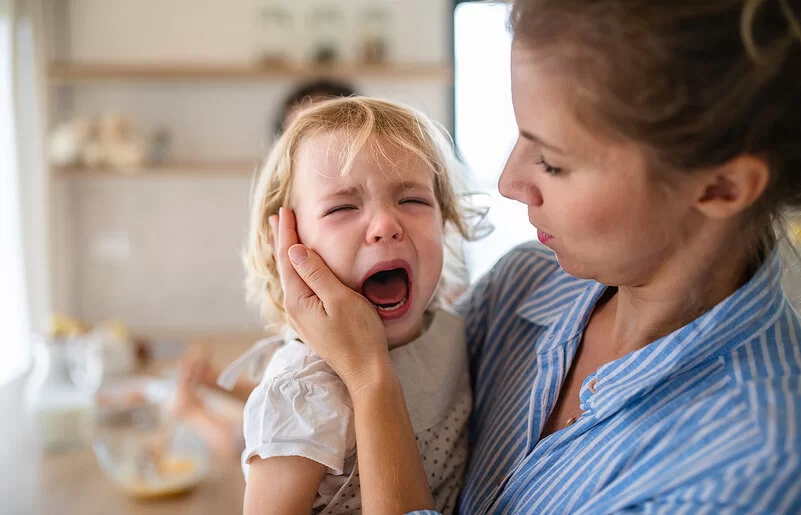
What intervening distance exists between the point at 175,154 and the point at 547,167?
3.74 meters

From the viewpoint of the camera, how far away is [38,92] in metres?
3.69

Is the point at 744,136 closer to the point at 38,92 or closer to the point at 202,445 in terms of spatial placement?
the point at 202,445

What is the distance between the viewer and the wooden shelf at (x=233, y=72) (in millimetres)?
3818

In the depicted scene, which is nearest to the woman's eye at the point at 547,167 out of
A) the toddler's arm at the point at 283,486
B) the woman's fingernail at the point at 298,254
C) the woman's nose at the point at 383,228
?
the woman's nose at the point at 383,228

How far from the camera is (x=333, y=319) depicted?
3.03 ft

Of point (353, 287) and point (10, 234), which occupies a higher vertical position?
point (353, 287)

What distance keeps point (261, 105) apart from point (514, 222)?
169 centimetres

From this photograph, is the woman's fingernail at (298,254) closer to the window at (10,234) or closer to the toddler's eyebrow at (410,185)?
the toddler's eyebrow at (410,185)

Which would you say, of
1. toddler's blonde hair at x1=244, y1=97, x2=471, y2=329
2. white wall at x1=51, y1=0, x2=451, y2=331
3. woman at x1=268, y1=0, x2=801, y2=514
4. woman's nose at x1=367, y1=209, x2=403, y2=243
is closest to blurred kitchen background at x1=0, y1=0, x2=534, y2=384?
white wall at x1=51, y1=0, x2=451, y2=331

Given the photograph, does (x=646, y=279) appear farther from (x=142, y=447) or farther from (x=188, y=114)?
(x=188, y=114)

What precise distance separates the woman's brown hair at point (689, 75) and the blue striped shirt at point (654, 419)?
0.59 feet

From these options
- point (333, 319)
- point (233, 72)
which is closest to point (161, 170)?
point (233, 72)

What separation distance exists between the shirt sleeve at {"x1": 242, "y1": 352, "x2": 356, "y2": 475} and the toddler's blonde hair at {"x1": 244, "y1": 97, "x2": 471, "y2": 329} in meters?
0.27

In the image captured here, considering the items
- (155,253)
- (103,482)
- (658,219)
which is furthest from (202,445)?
(155,253)
